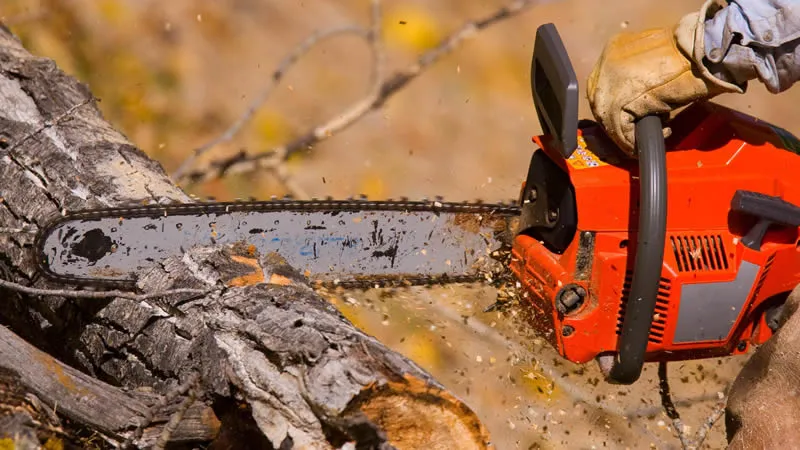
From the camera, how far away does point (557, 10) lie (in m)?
6.05

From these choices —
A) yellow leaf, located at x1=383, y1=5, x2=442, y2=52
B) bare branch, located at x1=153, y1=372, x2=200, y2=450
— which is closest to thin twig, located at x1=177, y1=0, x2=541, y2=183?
yellow leaf, located at x1=383, y1=5, x2=442, y2=52

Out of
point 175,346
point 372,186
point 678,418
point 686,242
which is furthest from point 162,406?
point 372,186

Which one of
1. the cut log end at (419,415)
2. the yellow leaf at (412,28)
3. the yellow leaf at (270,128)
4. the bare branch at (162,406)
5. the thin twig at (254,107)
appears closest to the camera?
the cut log end at (419,415)

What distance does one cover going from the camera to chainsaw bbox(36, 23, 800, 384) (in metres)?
2.30

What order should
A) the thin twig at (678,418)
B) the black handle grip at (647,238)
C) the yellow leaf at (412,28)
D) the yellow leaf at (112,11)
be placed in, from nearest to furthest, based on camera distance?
the black handle grip at (647,238) → the thin twig at (678,418) → the yellow leaf at (112,11) → the yellow leaf at (412,28)

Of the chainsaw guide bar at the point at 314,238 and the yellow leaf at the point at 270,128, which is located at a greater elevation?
the yellow leaf at the point at 270,128

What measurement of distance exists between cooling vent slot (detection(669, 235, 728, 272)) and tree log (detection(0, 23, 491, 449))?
0.86 m

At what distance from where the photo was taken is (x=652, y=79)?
2.30 m

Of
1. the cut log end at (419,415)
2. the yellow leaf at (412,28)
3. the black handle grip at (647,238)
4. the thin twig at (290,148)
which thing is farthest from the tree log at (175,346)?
the yellow leaf at (412,28)

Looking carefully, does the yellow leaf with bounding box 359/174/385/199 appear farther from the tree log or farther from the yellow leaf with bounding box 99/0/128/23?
the tree log

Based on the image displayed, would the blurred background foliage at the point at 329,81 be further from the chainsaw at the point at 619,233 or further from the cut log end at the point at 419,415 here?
the cut log end at the point at 419,415

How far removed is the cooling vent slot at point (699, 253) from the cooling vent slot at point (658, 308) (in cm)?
7

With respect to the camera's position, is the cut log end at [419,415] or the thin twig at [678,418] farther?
the thin twig at [678,418]

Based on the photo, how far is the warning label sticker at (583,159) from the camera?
2.44 meters
